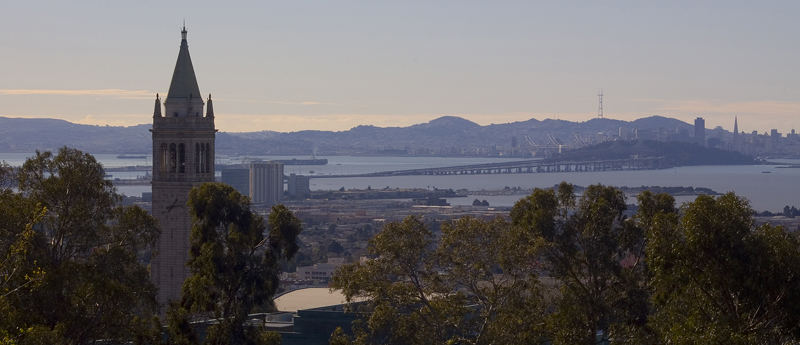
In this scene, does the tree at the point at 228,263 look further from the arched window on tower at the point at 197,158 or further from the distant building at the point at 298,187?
the distant building at the point at 298,187

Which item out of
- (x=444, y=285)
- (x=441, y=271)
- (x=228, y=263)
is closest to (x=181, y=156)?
(x=228, y=263)

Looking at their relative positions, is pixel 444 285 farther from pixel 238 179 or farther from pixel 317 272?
pixel 238 179

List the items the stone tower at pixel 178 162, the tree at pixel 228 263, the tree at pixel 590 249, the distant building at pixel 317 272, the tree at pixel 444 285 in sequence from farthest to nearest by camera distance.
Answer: the distant building at pixel 317 272
the stone tower at pixel 178 162
the tree at pixel 228 263
the tree at pixel 590 249
the tree at pixel 444 285

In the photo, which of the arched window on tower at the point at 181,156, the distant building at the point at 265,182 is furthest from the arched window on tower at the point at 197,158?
the distant building at the point at 265,182

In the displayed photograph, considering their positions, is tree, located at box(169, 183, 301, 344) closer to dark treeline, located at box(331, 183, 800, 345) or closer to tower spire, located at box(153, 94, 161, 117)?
dark treeline, located at box(331, 183, 800, 345)

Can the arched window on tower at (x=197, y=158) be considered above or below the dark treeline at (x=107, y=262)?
above

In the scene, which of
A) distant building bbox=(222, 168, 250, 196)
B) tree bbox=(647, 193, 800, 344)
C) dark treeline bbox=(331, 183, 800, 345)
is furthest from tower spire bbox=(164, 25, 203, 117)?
distant building bbox=(222, 168, 250, 196)
